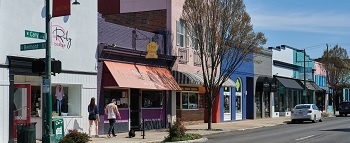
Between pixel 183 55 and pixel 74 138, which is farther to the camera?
pixel 183 55

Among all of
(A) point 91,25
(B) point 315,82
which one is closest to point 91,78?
(A) point 91,25

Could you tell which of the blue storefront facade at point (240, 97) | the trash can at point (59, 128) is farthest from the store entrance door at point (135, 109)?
the blue storefront facade at point (240, 97)

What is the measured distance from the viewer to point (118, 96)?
976 inches

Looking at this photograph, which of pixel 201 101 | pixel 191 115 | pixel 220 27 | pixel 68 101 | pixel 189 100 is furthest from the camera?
pixel 201 101

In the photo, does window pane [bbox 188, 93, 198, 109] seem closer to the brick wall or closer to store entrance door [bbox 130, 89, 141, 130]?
the brick wall

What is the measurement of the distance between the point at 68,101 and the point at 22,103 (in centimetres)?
315

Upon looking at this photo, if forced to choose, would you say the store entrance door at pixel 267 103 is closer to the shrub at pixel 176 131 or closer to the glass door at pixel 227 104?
the glass door at pixel 227 104

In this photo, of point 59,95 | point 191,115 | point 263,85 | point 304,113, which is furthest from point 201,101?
point 59,95

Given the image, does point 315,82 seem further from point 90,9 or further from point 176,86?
point 90,9

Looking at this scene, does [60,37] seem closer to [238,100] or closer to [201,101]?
[201,101]

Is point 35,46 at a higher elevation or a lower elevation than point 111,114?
higher

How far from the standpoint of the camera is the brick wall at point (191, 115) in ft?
98.6

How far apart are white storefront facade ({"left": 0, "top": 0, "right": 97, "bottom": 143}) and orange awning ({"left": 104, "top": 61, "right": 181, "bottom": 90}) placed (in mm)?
1359

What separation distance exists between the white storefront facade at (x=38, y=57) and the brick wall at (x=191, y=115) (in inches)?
339
